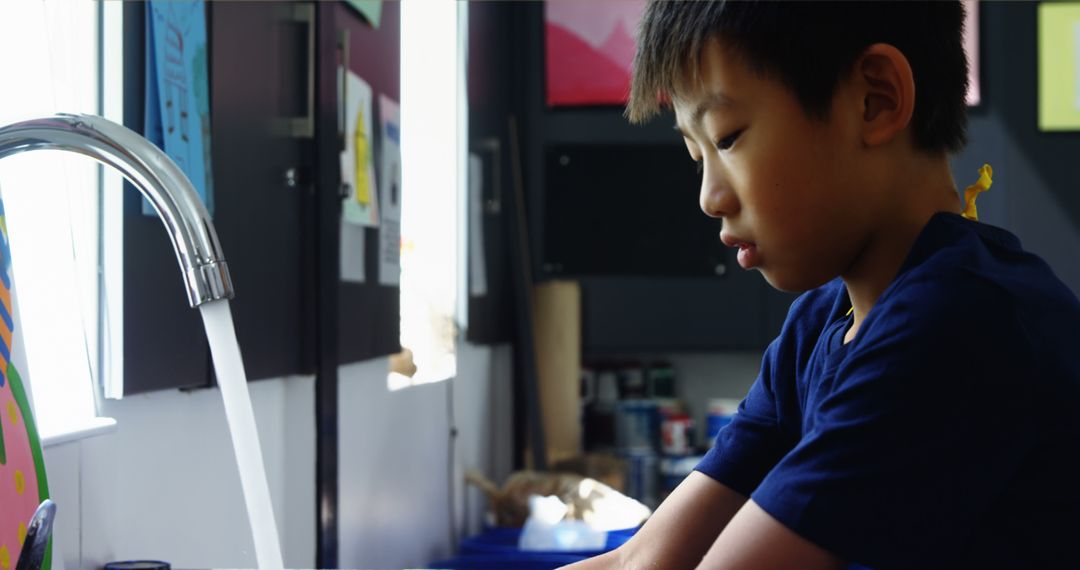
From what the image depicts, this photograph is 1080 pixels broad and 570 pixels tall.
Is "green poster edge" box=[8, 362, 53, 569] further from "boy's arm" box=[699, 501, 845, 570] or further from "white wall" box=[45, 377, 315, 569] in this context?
"boy's arm" box=[699, 501, 845, 570]

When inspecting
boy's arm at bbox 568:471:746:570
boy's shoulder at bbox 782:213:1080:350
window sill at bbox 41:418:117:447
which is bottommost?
boy's arm at bbox 568:471:746:570

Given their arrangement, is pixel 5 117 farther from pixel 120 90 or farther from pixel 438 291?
pixel 438 291

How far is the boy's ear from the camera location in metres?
0.73

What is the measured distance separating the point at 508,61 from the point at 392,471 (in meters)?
1.74

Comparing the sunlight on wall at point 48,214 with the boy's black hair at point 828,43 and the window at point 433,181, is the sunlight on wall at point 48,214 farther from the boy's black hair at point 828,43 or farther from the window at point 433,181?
the window at point 433,181

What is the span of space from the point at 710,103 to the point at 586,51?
3.20 m

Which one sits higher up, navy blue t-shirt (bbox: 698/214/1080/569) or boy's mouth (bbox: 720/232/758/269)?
boy's mouth (bbox: 720/232/758/269)

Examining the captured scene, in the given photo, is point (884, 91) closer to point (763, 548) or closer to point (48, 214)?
point (763, 548)

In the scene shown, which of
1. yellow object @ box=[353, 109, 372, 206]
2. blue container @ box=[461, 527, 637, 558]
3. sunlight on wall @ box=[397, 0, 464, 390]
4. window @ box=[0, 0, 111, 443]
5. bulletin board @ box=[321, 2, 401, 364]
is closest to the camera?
window @ box=[0, 0, 111, 443]

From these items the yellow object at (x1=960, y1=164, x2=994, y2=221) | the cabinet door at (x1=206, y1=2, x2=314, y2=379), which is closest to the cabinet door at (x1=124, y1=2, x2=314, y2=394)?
the cabinet door at (x1=206, y1=2, x2=314, y2=379)

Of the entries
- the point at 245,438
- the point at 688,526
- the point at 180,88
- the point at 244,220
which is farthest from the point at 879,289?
the point at 244,220

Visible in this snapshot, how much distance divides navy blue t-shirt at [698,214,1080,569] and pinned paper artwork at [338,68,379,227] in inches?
57.8

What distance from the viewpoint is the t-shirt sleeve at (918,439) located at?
0.63m

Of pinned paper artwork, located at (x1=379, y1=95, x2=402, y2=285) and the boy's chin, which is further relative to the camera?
pinned paper artwork, located at (x1=379, y1=95, x2=402, y2=285)
